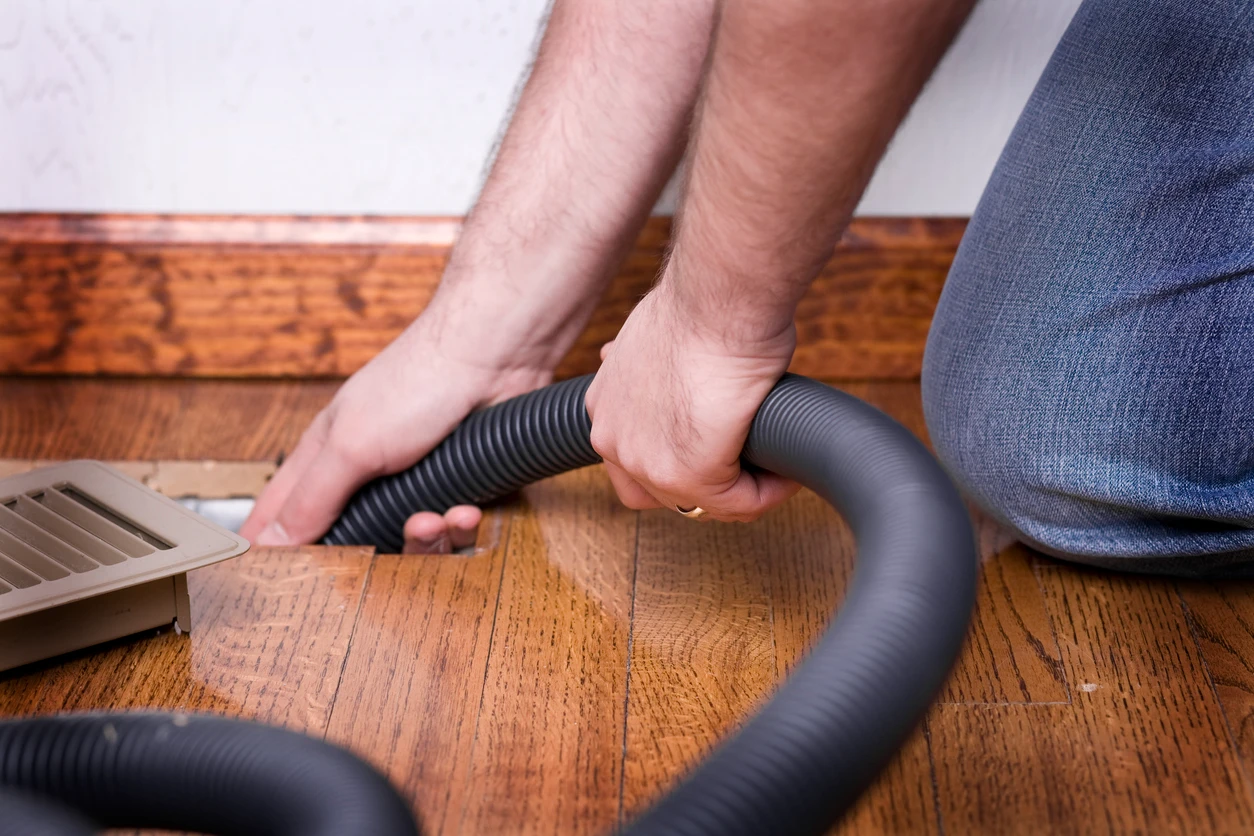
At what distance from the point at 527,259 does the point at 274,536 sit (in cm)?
38

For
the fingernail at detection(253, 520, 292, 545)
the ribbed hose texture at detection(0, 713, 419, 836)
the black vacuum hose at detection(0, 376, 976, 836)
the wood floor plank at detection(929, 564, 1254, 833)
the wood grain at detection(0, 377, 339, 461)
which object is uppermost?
the black vacuum hose at detection(0, 376, 976, 836)

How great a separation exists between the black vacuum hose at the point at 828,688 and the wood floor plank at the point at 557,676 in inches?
5.7

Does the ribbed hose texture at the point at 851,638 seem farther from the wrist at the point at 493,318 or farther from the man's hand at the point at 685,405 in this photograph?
the wrist at the point at 493,318

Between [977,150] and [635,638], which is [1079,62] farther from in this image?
[635,638]

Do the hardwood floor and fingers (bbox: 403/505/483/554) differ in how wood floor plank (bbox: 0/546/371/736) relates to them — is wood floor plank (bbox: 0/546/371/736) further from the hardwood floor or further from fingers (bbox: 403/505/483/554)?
fingers (bbox: 403/505/483/554)

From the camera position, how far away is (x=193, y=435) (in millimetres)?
1325

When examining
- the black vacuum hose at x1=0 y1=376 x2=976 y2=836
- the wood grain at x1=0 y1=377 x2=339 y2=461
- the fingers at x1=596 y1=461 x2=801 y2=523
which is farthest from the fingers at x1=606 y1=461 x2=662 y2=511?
the wood grain at x1=0 y1=377 x2=339 y2=461

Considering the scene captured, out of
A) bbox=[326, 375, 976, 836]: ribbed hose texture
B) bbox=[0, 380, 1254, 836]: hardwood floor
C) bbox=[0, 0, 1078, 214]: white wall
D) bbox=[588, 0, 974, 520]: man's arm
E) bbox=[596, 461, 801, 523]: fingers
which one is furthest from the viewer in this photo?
bbox=[0, 0, 1078, 214]: white wall

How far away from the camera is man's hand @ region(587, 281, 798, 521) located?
2.61ft

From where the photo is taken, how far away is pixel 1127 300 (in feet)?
3.04

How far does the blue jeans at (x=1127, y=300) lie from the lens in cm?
90

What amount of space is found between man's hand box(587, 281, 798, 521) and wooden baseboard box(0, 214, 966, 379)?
1.67 feet

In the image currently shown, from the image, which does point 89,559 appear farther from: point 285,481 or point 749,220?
point 749,220

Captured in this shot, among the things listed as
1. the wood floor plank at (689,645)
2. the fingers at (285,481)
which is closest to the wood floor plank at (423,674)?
the wood floor plank at (689,645)
